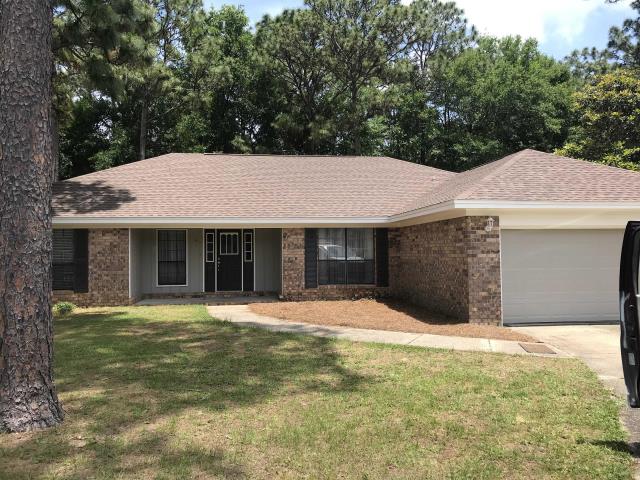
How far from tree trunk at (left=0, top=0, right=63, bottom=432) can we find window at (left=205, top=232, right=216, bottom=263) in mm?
11002

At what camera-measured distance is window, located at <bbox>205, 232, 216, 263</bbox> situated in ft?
52.4

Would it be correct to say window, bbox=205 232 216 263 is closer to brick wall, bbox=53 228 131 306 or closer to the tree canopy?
brick wall, bbox=53 228 131 306

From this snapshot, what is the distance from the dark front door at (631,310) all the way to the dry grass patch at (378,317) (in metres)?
4.87

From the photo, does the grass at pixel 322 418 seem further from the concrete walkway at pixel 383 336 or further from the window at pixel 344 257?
the window at pixel 344 257

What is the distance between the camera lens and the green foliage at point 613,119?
2033 centimetres

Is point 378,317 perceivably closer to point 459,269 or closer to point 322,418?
point 459,269

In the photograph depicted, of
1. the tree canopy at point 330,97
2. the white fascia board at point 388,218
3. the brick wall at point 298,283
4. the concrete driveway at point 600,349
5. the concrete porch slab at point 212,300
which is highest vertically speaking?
the tree canopy at point 330,97

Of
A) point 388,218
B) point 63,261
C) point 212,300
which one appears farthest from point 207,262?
point 388,218

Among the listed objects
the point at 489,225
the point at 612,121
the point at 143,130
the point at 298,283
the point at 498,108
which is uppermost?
the point at 498,108

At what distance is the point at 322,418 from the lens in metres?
4.88

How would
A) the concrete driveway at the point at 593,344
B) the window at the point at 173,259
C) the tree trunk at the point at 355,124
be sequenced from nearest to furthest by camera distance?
→ the concrete driveway at the point at 593,344 → the window at the point at 173,259 → the tree trunk at the point at 355,124

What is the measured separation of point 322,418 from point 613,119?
2120cm

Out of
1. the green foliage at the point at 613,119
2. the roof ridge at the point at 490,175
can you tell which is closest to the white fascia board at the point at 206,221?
the roof ridge at the point at 490,175

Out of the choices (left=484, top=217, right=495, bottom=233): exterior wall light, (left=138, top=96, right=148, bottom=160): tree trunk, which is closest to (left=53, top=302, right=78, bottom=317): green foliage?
(left=484, top=217, right=495, bottom=233): exterior wall light
